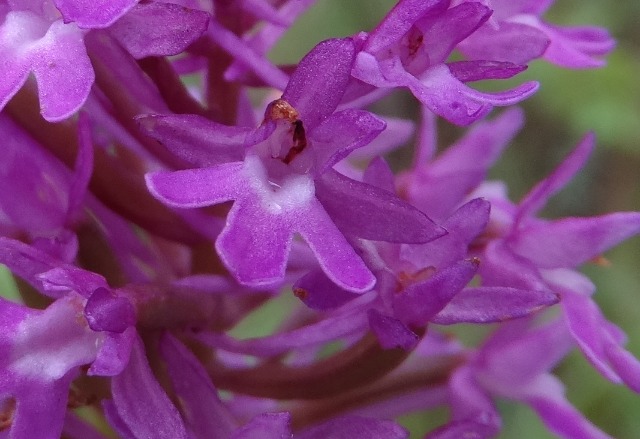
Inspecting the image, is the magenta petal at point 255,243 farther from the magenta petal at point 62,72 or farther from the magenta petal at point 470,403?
the magenta petal at point 470,403

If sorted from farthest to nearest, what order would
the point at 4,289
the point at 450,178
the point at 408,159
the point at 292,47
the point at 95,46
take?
the point at 408,159, the point at 292,47, the point at 4,289, the point at 450,178, the point at 95,46

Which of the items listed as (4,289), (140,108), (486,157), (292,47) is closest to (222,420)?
(140,108)

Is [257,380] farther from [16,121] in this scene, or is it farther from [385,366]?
[16,121]

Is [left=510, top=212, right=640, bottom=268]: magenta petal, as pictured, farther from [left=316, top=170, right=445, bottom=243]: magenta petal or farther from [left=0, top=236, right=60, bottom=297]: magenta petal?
[left=0, top=236, right=60, bottom=297]: magenta petal

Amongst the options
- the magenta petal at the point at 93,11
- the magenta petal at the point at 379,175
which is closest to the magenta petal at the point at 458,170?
the magenta petal at the point at 379,175

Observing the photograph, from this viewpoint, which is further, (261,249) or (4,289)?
(4,289)

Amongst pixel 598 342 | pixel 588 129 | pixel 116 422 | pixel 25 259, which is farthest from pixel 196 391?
pixel 588 129

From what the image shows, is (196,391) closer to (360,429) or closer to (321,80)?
(360,429)

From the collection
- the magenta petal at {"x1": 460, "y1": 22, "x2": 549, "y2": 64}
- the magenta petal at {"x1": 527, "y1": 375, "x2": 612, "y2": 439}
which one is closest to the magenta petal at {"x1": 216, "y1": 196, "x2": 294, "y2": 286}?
the magenta petal at {"x1": 460, "y1": 22, "x2": 549, "y2": 64}
